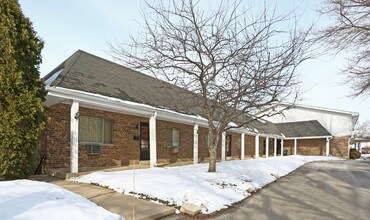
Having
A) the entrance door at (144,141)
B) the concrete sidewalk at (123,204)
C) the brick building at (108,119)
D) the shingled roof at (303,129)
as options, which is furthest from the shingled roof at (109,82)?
the shingled roof at (303,129)

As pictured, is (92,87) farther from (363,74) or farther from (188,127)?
(363,74)

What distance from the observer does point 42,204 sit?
4.81m

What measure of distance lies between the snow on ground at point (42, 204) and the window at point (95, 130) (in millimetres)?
4705

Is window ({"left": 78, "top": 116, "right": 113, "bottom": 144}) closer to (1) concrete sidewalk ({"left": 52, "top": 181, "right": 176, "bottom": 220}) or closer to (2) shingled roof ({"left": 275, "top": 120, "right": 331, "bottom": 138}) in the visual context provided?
(1) concrete sidewalk ({"left": 52, "top": 181, "right": 176, "bottom": 220})

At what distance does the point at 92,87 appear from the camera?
10.8 metres

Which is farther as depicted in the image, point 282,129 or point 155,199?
point 282,129

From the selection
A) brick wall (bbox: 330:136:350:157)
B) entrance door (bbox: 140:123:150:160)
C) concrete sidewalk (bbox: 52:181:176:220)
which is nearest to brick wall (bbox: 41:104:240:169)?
entrance door (bbox: 140:123:150:160)

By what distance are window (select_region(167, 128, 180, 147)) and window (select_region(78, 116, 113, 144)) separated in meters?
4.05

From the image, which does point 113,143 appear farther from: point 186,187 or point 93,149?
point 186,187

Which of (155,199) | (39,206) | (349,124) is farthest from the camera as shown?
(349,124)

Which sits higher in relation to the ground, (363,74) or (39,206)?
(363,74)

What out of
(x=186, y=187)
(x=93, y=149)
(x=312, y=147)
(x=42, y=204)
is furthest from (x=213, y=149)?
(x=312, y=147)

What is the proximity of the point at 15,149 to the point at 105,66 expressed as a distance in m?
8.31

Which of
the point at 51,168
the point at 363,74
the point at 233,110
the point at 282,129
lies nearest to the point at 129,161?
the point at 51,168
